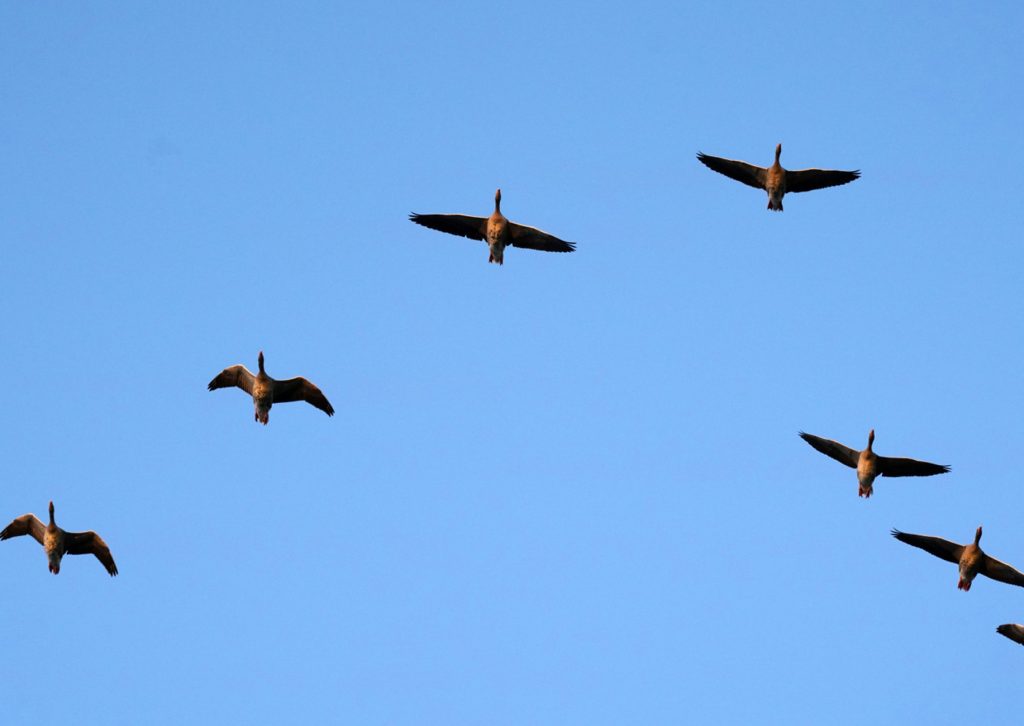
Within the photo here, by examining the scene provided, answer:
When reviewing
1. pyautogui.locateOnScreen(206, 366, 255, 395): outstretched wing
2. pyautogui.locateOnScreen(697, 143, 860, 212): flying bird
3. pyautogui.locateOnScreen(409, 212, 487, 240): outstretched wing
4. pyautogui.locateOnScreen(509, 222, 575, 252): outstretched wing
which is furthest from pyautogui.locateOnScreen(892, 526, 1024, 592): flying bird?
pyautogui.locateOnScreen(206, 366, 255, 395): outstretched wing

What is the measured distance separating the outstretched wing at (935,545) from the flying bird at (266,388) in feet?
46.4

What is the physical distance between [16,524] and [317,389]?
7.76m

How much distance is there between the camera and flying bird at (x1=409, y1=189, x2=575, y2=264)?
111 ft

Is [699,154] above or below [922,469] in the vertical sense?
above

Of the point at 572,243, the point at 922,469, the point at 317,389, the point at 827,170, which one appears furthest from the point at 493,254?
the point at 922,469

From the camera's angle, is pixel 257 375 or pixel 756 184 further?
pixel 756 184

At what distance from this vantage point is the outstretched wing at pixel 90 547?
33.4 m

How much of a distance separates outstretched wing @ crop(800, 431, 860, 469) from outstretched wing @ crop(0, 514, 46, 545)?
18390 mm

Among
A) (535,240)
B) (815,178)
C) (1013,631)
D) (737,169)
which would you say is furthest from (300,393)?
(1013,631)

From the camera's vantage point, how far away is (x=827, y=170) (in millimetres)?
35062

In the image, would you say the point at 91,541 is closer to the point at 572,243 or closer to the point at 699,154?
the point at 572,243

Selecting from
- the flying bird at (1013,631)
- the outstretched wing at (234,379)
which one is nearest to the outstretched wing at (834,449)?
the flying bird at (1013,631)

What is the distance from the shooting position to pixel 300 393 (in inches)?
1328

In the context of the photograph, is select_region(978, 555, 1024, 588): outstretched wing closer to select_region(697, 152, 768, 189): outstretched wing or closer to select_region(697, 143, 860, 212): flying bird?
select_region(697, 143, 860, 212): flying bird
